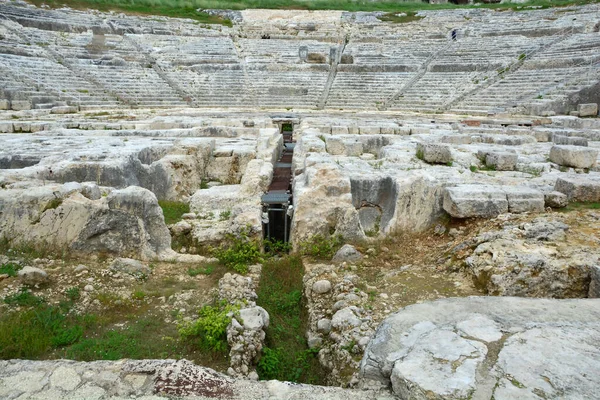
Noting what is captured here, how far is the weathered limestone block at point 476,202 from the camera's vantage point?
18.9 feet

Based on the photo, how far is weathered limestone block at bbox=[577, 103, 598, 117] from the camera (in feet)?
57.7

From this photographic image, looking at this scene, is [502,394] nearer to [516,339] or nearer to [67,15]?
[516,339]

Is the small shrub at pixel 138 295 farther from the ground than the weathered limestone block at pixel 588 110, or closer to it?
closer to it

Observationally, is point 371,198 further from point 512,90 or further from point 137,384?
point 512,90

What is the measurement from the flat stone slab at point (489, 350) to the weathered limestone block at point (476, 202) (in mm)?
2587

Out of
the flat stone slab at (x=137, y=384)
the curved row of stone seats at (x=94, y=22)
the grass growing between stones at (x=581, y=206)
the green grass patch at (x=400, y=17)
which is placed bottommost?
the flat stone slab at (x=137, y=384)

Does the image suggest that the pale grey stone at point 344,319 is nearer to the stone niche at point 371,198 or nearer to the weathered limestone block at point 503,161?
the stone niche at point 371,198

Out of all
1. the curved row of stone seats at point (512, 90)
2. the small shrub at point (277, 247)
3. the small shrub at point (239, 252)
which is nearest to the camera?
the small shrub at point (239, 252)

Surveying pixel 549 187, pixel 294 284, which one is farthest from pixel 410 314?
pixel 549 187

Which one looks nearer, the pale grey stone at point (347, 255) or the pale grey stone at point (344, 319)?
the pale grey stone at point (344, 319)

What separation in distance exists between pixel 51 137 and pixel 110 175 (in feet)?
14.2

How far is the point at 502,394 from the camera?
2264 millimetres

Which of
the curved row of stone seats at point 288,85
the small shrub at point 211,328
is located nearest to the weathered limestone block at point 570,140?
the small shrub at point 211,328

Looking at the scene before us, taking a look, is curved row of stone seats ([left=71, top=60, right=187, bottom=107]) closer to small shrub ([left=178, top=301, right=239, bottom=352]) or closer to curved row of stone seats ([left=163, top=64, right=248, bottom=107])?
curved row of stone seats ([left=163, top=64, right=248, bottom=107])
